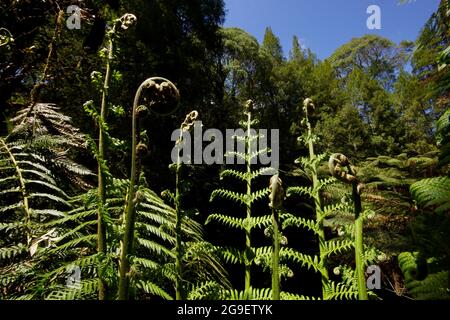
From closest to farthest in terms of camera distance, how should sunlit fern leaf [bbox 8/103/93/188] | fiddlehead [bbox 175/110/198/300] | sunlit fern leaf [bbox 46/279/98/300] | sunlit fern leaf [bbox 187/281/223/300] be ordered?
fiddlehead [bbox 175/110/198/300] → sunlit fern leaf [bbox 46/279/98/300] → sunlit fern leaf [bbox 187/281/223/300] → sunlit fern leaf [bbox 8/103/93/188]

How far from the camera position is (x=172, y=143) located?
858 centimetres

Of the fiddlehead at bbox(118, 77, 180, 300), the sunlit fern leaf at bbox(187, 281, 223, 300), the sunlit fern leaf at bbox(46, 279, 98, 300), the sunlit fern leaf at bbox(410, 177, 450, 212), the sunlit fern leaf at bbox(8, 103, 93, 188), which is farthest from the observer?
the sunlit fern leaf at bbox(8, 103, 93, 188)

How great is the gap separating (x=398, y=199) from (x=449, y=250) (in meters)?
4.03

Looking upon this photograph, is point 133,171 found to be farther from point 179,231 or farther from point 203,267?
point 203,267

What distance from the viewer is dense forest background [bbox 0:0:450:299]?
856 mm

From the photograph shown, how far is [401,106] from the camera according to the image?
17.7 m

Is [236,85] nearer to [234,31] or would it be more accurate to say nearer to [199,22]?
[234,31]

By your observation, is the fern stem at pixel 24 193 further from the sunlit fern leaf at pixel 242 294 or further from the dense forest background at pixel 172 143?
the sunlit fern leaf at pixel 242 294

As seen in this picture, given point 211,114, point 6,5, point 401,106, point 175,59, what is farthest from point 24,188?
point 401,106

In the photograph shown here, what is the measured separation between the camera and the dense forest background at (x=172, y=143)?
86cm

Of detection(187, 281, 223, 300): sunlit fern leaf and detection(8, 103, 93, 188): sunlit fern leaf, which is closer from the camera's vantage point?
detection(187, 281, 223, 300): sunlit fern leaf

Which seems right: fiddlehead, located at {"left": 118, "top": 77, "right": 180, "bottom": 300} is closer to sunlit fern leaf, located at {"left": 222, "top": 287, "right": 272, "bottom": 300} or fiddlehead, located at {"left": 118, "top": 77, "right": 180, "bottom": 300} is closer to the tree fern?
the tree fern

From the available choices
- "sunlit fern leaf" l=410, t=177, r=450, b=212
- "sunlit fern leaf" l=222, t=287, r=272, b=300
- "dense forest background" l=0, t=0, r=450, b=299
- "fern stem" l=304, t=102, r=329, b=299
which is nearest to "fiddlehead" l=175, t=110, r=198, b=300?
"dense forest background" l=0, t=0, r=450, b=299

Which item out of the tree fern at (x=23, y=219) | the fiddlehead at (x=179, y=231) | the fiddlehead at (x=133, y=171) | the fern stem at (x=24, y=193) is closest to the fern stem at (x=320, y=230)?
the fiddlehead at (x=179, y=231)
